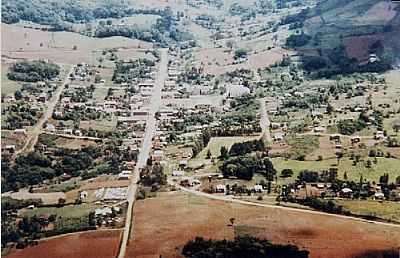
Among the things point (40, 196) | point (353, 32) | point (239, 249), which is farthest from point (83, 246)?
point (353, 32)

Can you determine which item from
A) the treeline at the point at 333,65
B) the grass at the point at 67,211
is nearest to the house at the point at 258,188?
the treeline at the point at 333,65

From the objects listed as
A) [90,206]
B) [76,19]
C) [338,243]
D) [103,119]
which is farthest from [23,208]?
[338,243]

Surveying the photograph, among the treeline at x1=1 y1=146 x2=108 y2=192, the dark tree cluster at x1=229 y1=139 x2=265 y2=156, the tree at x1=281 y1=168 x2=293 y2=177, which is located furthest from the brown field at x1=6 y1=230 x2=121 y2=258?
the tree at x1=281 y1=168 x2=293 y2=177

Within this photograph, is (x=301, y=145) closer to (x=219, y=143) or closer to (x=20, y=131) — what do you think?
(x=219, y=143)

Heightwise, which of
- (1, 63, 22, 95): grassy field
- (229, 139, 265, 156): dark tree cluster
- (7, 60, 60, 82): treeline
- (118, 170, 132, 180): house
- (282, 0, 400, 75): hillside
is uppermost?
(282, 0, 400, 75): hillside

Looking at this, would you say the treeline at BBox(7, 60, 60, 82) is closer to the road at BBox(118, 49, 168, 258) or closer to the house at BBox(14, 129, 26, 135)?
the house at BBox(14, 129, 26, 135)

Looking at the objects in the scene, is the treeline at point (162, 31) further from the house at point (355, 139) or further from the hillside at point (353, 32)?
the house at point (355, 139)
